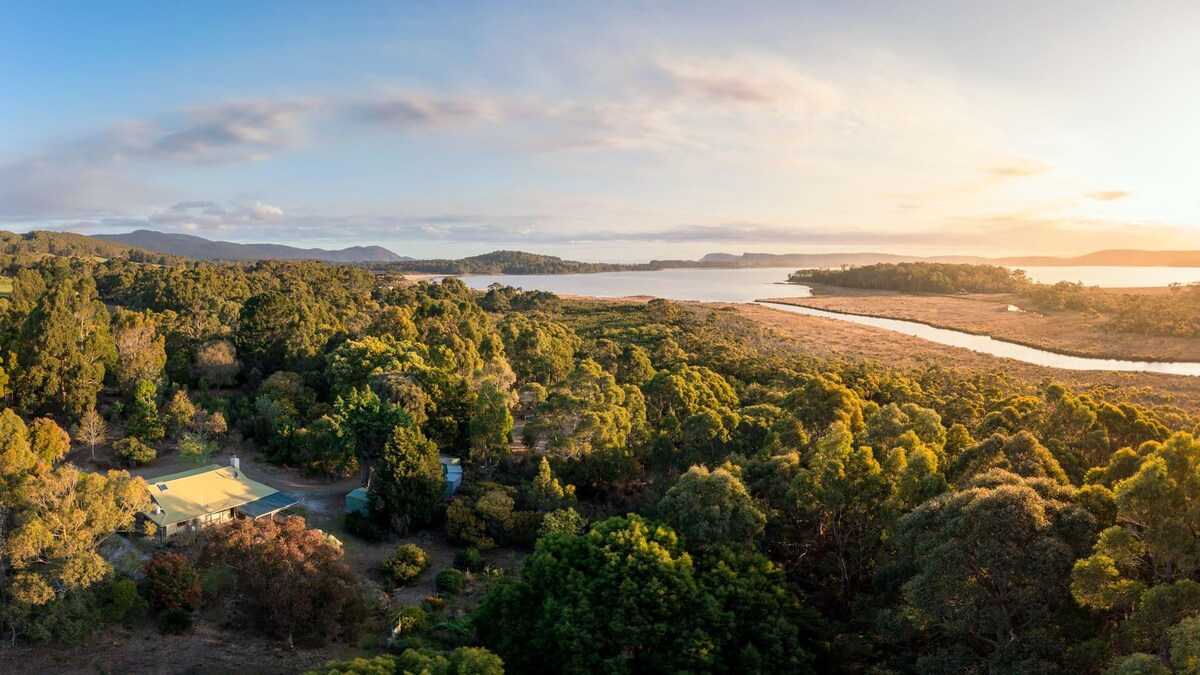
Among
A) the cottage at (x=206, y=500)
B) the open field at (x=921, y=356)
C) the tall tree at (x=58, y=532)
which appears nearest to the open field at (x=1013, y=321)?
the open field at (x=921, y=356)

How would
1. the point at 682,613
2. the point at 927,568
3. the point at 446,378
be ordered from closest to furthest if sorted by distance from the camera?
the point at 927,568 < the point at 682,613 < the point at 446,378

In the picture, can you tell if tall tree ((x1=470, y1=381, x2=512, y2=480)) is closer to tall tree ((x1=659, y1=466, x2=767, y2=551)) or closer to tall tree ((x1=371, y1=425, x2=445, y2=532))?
tall tree ((x1=371, y1=425, x2=445, y2=532))

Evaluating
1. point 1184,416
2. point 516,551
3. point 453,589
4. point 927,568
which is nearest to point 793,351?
point 1184,416

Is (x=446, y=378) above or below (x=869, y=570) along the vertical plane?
above

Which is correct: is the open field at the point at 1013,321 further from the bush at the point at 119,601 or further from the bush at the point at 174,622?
the bush at the point at 119,601

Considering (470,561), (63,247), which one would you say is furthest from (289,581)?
(63,247)

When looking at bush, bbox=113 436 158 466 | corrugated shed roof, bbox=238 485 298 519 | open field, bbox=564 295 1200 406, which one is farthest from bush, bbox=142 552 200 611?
open field, bbox=564 295 1200 406

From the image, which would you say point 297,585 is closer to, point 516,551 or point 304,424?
point 516,551
